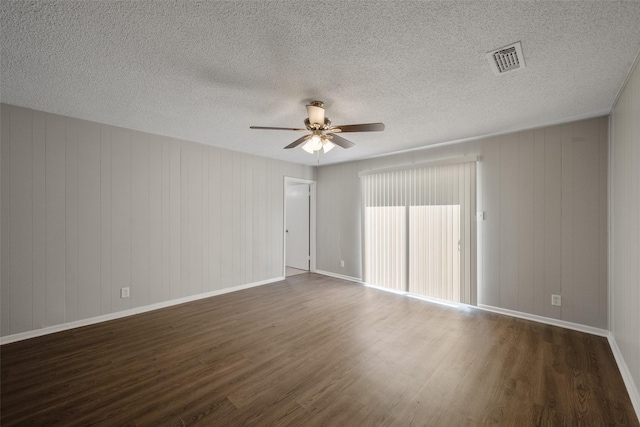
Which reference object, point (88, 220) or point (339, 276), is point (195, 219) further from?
point (339, 276)

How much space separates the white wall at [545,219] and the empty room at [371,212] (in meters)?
0.02

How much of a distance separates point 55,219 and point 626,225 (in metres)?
5.74

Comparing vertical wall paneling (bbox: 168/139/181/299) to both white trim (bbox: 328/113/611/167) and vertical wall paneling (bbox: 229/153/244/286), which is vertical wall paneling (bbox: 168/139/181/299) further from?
white trim (bbox: 328/113/611/167)

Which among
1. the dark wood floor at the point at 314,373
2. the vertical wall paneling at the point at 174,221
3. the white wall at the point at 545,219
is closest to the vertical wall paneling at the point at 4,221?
the dark wood floor at the point at 314,373

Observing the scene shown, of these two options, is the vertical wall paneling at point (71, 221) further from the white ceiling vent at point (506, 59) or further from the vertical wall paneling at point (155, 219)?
the white ceiling vent at point (506, 59)

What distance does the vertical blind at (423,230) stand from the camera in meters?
3.89

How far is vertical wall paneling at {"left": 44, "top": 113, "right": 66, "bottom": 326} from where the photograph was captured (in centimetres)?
299

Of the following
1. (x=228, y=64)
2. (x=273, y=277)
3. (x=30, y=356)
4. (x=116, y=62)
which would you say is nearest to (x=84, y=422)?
(x=30, y=356)

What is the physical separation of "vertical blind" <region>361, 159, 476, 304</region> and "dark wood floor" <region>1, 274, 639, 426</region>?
2.44 feet

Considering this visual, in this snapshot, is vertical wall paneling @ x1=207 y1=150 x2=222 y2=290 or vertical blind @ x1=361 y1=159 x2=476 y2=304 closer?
vertical blind @ x1=361 y1=159 x2=476 y2=304

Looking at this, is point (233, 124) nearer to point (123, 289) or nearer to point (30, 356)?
point (123, 289)

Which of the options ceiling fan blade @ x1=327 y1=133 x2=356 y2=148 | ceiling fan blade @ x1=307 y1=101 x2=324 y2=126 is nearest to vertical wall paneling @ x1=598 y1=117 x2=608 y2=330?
ceiling fan blade @ x1=327 y1=133 x2=356 y2=148

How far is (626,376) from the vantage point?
212 centimetres

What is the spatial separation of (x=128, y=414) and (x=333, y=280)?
4050 millimetres
